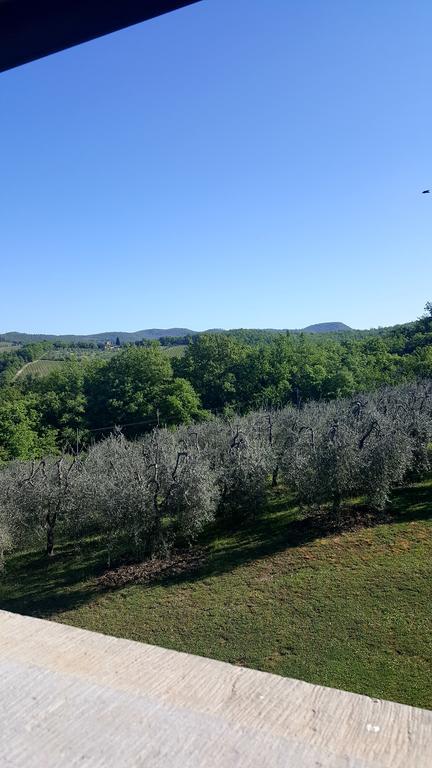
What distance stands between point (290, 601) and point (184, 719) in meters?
10.0

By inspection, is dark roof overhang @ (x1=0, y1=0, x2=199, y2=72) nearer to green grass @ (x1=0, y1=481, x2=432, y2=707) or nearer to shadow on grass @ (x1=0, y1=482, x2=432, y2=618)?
green grass @ (x1=0, y1=481, x2=432, y2=707)

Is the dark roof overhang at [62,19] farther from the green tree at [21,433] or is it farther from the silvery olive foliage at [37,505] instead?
the green tree at [21,433]

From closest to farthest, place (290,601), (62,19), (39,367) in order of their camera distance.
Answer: (62,19), (290,601), (39,367)

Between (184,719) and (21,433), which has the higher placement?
(184,719)

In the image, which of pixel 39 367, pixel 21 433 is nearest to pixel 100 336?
pixel 39 367

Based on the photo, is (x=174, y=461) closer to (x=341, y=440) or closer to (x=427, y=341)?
(x=341, y=440)

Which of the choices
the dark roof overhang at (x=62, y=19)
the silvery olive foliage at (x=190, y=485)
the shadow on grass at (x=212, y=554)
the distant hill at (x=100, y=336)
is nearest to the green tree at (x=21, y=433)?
the silvery olive foliage at (x=190, y=485)

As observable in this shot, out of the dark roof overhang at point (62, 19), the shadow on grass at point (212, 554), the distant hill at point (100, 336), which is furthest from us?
the distant hill at point (100, 336)

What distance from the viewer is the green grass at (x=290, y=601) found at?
26.0 feet

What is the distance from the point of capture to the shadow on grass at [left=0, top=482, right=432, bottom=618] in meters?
12.1

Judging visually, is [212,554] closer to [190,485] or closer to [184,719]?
[190,485]

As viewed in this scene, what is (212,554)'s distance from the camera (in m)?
13.6

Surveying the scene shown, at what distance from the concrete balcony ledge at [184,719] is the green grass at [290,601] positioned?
6.82 metres

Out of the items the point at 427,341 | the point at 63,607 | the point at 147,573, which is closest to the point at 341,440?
the point at 147,573
